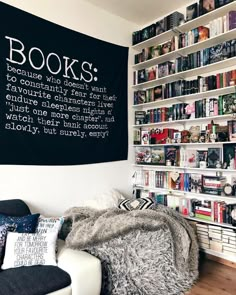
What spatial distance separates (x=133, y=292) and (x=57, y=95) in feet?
6.25

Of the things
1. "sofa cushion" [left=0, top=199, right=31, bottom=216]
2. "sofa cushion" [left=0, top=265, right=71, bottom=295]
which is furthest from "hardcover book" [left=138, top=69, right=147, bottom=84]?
"sofa cushion" [left=0, top=265, right=71, bottom=295]

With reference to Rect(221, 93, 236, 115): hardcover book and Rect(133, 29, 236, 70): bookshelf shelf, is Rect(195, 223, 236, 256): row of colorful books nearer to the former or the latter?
Rect(221, 93, 236, 115): hardcover book

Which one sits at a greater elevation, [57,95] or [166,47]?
[166,47]

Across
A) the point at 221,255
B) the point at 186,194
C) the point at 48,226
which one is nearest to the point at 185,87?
the point at 186,194

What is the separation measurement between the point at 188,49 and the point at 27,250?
98.9 inches

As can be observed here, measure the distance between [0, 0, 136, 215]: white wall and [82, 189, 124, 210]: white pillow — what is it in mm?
170

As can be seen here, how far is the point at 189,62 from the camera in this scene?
298 cm

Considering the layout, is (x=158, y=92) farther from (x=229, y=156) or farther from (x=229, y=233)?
(x=229, y=233)

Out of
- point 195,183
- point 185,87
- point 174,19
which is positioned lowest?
point 195,183

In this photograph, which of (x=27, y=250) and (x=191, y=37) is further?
(x=191, y=37)

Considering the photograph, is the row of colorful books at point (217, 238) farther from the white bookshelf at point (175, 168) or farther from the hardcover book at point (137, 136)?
the hardcover book at point (137, 136)

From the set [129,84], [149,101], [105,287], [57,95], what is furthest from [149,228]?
[129,84]

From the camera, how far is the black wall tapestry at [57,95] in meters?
2.48

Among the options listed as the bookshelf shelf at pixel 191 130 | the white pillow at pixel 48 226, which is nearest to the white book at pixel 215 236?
the bookshelf shelf at pixel 191 130
